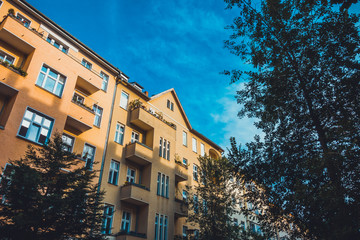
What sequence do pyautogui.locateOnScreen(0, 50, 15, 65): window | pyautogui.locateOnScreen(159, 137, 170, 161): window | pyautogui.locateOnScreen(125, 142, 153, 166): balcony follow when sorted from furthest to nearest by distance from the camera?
pyautogui.locateOnScreen(159, 137, 170, 161): window, pyautogui.locateOnScreen(125, 142, 153, 166): balcony, pyautogui.locateOnScreen(0, 50, 15, 65): window

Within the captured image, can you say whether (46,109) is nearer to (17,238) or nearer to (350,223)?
(17,238)

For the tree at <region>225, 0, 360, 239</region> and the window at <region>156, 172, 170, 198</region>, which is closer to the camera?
the tree at <region>225, 0, 360, 239</region>

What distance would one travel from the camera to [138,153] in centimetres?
2116

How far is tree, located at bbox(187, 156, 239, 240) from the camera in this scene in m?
20.1

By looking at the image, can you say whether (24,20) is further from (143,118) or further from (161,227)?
(161,227)

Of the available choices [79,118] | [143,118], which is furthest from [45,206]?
[143,118]

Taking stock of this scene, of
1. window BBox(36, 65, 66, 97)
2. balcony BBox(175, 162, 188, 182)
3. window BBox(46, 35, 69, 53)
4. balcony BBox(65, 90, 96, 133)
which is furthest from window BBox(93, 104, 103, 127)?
balcony BBox(175, 162, 188, 182)

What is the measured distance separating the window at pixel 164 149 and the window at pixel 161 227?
18.1ft

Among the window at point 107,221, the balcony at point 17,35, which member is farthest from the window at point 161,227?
the balcony at point 17,35

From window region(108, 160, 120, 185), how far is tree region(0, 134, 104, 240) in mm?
8711

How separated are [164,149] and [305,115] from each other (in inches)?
612

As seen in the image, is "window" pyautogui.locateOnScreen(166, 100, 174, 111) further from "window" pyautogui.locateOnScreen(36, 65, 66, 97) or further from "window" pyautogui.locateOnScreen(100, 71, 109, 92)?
"window" pyautogui.locateOnScreen(36, 65, 66, 97)

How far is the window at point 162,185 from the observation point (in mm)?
22522

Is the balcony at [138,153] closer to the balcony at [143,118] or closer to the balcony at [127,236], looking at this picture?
the balcony at [143,118]
